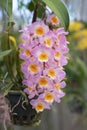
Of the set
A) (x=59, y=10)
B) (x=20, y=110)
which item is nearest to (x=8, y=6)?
(x=59, y=10)

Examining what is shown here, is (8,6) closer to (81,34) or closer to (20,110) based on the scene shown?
(20,110)

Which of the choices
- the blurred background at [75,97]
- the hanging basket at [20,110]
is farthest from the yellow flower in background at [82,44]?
the hanging basket at [20,110]

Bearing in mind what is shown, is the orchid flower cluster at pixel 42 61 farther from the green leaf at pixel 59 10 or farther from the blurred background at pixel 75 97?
the blurred background at pixel 75 97

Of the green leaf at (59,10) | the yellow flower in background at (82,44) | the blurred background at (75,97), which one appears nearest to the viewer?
the green leaf at (59,10)

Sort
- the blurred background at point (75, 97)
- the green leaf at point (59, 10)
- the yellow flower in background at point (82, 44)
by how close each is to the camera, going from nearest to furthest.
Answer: the green leaf at point (59, 10) < the blurred background at point (75, 97) < the yellow flower in background at point (82, 44)

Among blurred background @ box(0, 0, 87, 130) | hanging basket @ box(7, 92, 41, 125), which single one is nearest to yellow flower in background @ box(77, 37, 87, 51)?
blurred background @ box(0, 0, 87, 130)

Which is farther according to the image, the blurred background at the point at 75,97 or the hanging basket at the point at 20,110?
the blurred background at the point at 75,97

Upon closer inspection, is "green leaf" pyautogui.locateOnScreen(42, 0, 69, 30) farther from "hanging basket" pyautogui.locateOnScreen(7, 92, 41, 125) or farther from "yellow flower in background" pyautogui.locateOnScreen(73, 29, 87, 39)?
"yellow flower in background" pyautogui.locateOnScreen(73, 29, 87, 39)
